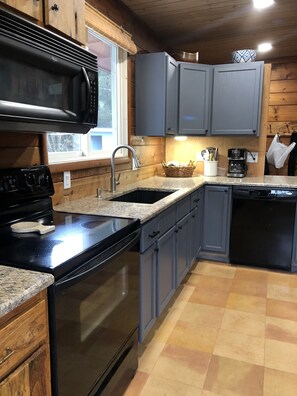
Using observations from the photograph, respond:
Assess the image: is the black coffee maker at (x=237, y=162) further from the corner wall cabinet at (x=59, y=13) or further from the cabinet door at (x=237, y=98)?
the corner wall cabinet at (x=59, y=13)

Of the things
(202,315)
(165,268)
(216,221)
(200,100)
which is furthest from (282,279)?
(200,100)

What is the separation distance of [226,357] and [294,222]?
5.45 feet

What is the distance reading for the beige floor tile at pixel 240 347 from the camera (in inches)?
75.5

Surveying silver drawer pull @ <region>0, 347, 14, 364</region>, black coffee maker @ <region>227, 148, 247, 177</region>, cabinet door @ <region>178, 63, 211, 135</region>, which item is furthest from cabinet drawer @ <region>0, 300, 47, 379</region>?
black coffee maker @ <region>227, 148, 247, 177</region>

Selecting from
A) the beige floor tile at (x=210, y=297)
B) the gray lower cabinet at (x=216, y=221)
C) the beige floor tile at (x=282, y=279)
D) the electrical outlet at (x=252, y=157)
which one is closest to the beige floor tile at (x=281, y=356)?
the beige floor tile at (x=210, y=297)

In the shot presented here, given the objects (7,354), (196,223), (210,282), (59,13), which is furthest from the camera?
(196,223)

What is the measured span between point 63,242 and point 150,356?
1106 mm

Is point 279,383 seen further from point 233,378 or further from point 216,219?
point 216,219

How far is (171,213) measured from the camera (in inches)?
89.5

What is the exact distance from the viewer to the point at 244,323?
2283 mm

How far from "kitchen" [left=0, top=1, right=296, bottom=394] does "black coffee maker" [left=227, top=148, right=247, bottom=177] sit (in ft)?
0.57

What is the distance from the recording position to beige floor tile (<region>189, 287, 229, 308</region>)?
8.45ft

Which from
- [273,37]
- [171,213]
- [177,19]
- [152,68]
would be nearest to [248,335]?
[171,213]

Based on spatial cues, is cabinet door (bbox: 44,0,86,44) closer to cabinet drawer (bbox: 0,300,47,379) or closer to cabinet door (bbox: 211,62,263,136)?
cabinet drawer (bbox: 0,300,47,379)
